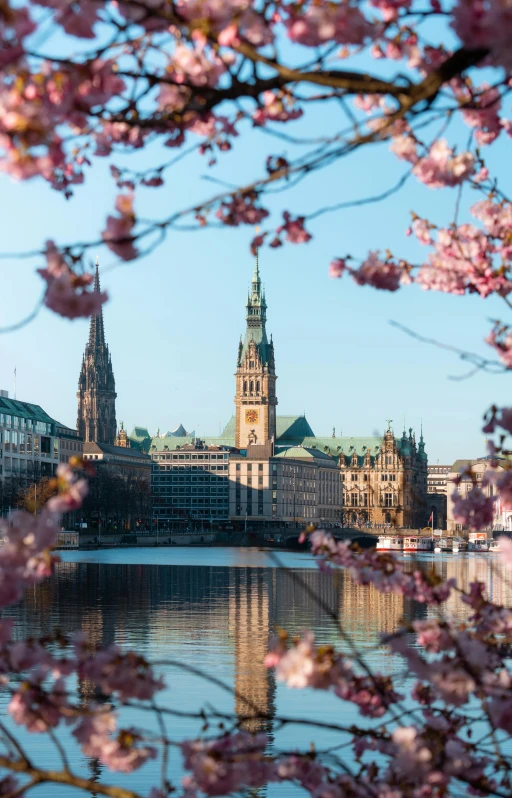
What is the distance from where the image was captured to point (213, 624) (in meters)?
49.9

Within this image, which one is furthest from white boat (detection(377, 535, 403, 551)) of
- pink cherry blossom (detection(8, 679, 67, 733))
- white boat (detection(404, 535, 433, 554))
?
pink cherry blossom (detection(8, 679, 67, 733))

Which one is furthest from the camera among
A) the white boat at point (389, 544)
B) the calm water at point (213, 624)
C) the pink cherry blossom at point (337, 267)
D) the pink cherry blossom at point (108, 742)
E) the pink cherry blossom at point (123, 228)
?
the white boat at point (389, 544)

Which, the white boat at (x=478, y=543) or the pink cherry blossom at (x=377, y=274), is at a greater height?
the pink cherry blossom at (x=377, y=274)

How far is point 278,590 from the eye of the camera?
246ft

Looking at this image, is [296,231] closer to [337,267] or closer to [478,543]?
[337,267]

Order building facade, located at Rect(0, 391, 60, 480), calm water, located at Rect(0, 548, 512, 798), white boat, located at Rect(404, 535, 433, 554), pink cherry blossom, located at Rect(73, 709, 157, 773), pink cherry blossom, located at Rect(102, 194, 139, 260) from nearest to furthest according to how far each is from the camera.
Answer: pink cherry blossom, located at Rect(102, 194, 139, 260), pink cherry blossom, located at Rect(73, 709, 157, 773), calm water, located at Rect(0, 548, 512, 798), white boat, located at Rect(404, 535, 433, 554), building facade, located at Rect(0, 391, 60, 480)

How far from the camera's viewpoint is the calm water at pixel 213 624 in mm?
25984

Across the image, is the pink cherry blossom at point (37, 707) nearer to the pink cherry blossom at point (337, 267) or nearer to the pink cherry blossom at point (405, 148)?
the pink cherry blossom at point (337, 267)

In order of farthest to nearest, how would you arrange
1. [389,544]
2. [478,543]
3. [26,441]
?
1. [26,441]
2. [478,543]
3. [389,544]

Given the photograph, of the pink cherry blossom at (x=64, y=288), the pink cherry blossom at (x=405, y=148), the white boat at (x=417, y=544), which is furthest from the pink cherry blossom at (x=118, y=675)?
the white boat at (x=417, y=544)

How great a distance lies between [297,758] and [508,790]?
1949mm

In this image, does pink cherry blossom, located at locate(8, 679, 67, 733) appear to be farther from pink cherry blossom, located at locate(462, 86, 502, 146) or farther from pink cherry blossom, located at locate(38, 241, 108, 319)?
pink cherry blossom, located at locate(462, 86, 502, 146)

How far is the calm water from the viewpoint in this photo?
25984 millimetres

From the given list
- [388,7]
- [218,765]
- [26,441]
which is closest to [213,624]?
[218,765]
